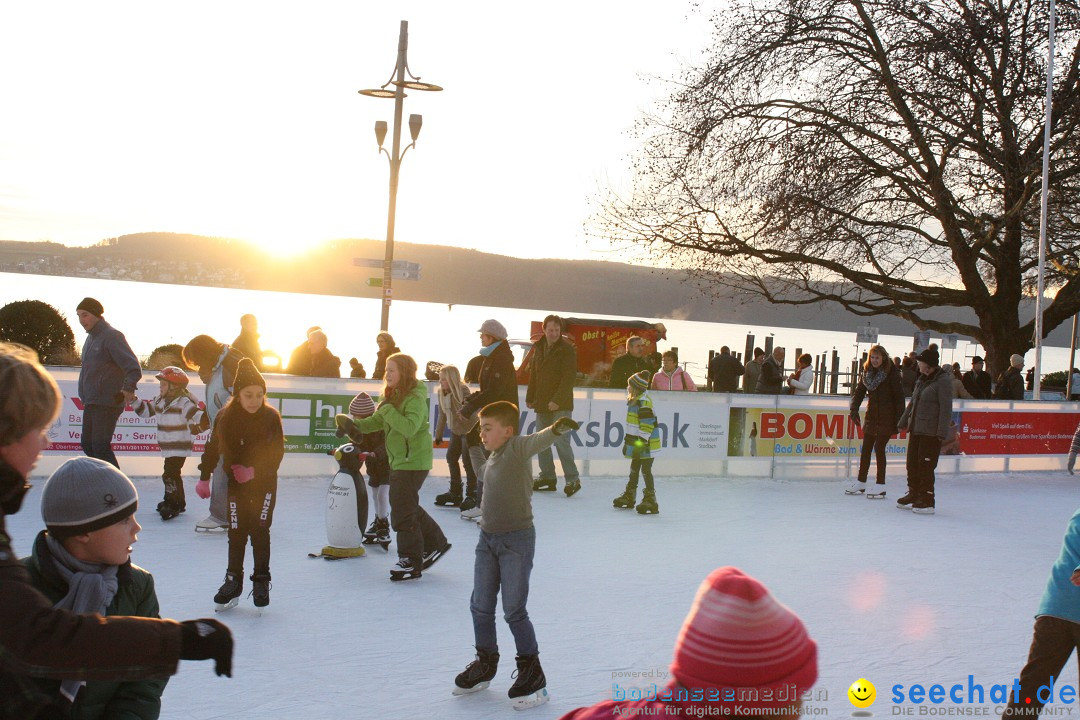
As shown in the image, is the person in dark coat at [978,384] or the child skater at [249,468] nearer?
the child skater at [249,468]

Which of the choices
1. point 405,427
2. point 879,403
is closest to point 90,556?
point 405,427

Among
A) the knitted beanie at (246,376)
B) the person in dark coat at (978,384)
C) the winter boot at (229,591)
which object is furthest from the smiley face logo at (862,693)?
the person in dark coat at (978,384)

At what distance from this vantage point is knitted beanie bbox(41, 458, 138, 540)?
2061 millimetres

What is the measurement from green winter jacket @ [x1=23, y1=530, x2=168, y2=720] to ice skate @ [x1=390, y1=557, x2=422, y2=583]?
4.46 m

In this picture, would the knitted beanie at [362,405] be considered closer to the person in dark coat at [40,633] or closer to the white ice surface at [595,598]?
the white ice surface at [595,598]

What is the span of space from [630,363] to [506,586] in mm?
7126

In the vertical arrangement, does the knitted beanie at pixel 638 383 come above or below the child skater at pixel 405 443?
above

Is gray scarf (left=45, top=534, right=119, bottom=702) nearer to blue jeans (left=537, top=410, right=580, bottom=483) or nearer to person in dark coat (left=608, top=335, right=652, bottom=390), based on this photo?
blue jeans (left=537, top=410, right=580, bottom=483)

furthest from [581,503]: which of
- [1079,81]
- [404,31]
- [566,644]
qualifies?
[1079,81]

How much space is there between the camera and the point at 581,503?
10406 mm

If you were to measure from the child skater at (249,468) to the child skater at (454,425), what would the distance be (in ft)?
9.51

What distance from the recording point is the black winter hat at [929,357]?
1050cm

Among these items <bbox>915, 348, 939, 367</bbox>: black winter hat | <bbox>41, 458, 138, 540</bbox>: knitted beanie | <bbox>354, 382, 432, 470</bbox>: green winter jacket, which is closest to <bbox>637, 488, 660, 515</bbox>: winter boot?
<bbox>915, 348, 939, 367</bbox>: black winter hat

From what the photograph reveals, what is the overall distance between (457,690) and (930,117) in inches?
765
